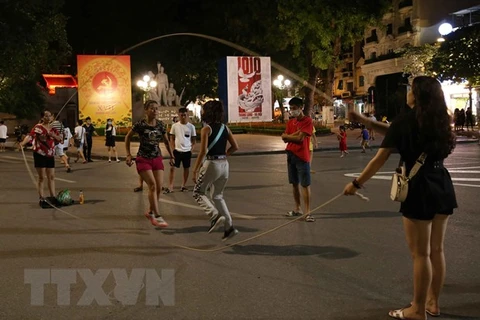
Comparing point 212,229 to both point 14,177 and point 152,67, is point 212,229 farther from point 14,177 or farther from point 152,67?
point 152,67

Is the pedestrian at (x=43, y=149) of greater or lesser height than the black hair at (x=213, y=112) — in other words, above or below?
below

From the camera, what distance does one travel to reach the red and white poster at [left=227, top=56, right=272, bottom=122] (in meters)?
26.7

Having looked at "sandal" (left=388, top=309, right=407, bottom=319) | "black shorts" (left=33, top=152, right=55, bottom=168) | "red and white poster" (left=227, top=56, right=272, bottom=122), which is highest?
"red and white poster" (left=227, top=56, right=272, bottom=122)

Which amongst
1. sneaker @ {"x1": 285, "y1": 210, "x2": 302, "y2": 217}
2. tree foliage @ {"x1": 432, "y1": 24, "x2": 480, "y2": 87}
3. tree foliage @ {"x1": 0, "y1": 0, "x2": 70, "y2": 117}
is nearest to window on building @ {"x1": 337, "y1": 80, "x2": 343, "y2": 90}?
tree foliage @ {"x1": 0, "y1": 0, "x2": 70, "y2": 117}

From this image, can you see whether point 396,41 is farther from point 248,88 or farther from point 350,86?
point 248,88

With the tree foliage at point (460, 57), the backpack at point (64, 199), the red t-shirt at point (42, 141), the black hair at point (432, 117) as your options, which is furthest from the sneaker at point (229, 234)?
the tree foliage at point (460, 57)

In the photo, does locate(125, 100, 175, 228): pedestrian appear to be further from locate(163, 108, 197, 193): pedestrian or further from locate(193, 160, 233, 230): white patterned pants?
locate(163, 108, 197, 193): pedestrian

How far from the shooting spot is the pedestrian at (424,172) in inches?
171

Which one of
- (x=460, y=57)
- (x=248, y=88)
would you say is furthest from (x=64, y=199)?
(x=460, y=57)

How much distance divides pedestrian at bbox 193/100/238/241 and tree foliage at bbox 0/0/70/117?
88.2 ft

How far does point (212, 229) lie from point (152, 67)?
45.1 meters

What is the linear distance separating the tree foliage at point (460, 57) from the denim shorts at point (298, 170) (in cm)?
2304

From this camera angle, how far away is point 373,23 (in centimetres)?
4247

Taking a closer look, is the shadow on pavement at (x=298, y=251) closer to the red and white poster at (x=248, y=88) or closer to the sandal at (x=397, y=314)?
the sandal at (x=397, y=314)
